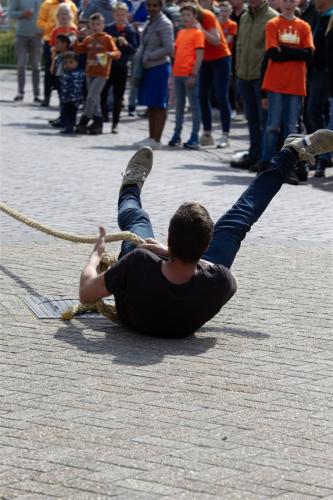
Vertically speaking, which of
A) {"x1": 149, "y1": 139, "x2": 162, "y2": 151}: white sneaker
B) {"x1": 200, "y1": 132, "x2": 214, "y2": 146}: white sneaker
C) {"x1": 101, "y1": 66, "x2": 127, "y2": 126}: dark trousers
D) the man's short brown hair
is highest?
the man's short brown hair

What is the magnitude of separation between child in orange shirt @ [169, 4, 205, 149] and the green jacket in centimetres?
157

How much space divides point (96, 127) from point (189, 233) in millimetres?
11965

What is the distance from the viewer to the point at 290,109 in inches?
513

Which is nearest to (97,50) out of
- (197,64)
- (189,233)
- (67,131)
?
(67,131)

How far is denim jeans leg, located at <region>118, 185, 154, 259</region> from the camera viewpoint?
22.8 feet

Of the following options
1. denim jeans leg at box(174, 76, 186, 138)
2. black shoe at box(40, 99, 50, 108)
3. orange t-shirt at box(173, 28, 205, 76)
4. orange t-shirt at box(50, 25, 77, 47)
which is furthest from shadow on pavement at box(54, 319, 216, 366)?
black shoe at box(40, 99, 50, 108)

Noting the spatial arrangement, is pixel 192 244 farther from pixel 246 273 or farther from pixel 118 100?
pixel 118 100

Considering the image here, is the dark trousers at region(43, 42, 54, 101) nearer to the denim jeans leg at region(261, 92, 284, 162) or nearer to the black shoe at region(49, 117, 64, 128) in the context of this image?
the black shoe at region(49, 117, 64, 128)

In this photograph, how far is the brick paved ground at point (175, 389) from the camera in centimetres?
447

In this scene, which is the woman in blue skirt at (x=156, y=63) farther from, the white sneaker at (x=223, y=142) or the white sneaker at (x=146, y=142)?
the white sneaker at (x=223, y=142)

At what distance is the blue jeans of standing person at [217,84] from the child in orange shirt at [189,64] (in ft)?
0.30

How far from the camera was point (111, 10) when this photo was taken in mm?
19922

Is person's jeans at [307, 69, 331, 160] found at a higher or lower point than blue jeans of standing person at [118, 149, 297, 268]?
lower

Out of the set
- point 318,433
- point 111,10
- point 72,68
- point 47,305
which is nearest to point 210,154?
point 72,68
